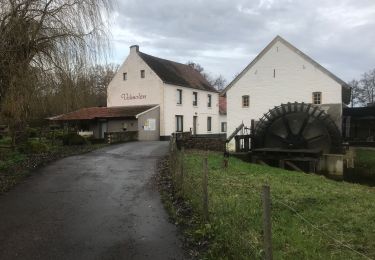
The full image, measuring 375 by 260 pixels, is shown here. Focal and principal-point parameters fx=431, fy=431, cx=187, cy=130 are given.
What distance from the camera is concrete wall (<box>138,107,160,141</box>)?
3444 centimetres

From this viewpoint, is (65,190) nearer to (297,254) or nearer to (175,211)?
(175,211)

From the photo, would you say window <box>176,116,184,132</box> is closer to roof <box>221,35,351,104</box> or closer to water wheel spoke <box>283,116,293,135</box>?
roof <box>221,35,351,104</box>

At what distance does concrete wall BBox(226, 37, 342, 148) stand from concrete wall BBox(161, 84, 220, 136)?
6.69 m

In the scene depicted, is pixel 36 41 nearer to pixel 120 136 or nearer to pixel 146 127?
pixel 120 136

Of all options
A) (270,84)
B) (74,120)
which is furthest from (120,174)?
(74,120)

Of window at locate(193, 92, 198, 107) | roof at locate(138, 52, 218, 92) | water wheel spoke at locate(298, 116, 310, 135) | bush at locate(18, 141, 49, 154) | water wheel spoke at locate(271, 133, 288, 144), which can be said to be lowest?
bush at locate(18, 141, 49, 154)

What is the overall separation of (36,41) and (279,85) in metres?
22.8

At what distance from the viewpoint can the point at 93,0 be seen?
12.4 metres

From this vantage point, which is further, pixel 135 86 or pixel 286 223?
pixel 135 86

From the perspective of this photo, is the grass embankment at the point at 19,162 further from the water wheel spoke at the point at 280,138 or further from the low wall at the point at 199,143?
the water wheel spoke at the point at 280,138

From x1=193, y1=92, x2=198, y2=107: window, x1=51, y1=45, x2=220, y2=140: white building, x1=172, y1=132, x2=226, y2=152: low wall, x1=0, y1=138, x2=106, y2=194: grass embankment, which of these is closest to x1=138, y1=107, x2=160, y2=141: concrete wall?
x1=51, y1=45, x2=220, y2=140: white building

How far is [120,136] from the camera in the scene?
30.4m

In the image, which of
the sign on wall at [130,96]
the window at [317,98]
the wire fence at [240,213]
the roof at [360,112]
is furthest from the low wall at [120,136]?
the roof at [360,112]

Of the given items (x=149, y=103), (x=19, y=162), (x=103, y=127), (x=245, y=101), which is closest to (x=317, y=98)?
(x=245, y=101)
